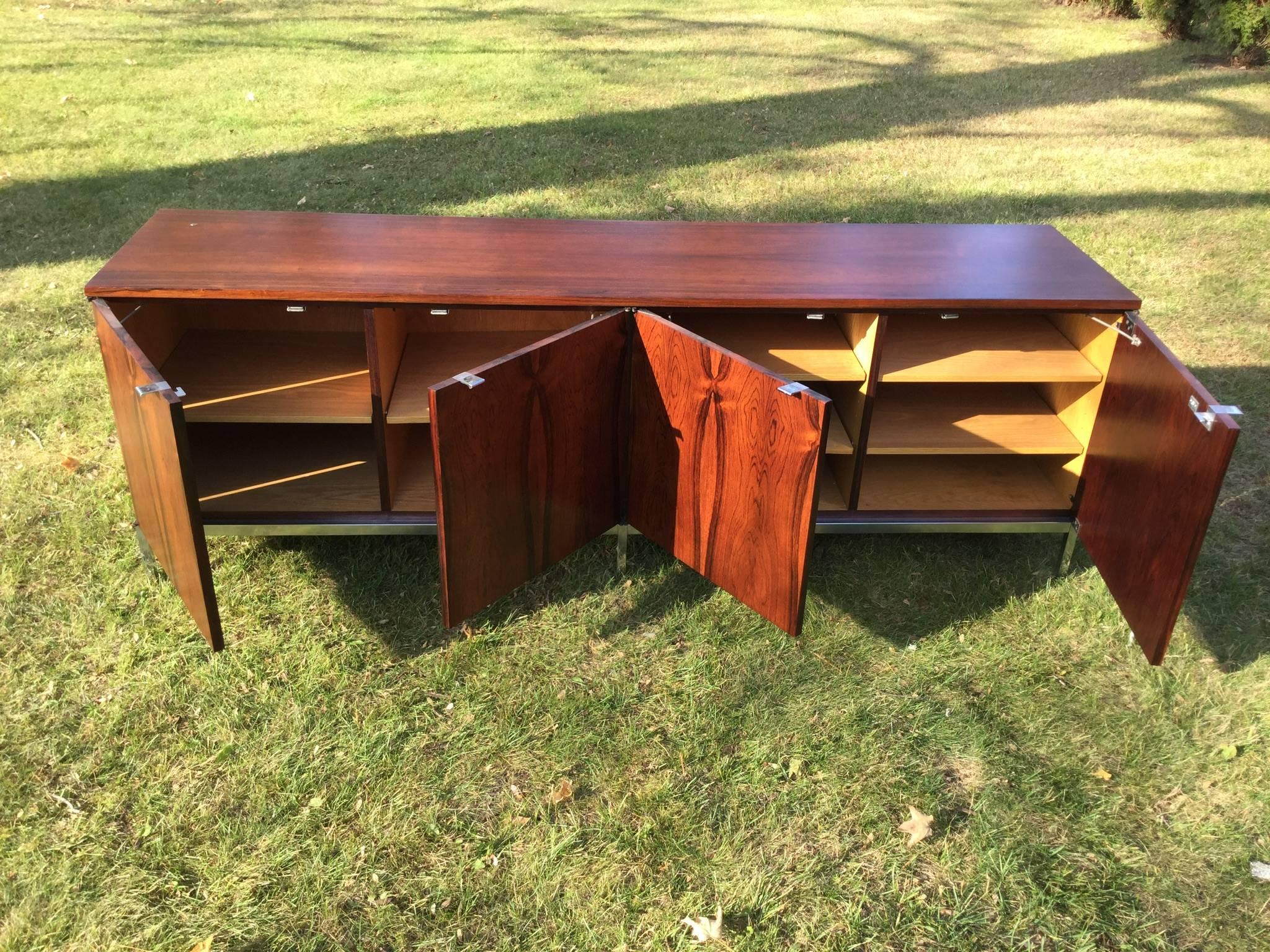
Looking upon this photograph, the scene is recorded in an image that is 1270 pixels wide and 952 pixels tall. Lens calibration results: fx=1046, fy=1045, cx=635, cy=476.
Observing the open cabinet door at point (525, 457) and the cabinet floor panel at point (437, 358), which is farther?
the cabinet floor panel at point (437, 358)

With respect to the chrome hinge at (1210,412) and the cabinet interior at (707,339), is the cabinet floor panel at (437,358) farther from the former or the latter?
the chrome hinge at (1210,412)

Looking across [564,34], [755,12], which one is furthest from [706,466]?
[755,12]

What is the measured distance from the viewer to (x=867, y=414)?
383 cm

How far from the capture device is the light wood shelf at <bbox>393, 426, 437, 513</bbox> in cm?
391

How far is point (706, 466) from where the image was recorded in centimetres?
346

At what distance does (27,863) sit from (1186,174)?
9050mm

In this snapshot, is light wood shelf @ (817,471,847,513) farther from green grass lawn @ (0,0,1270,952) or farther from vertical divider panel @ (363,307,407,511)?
vertical divider panel @ (363,307,407,511)

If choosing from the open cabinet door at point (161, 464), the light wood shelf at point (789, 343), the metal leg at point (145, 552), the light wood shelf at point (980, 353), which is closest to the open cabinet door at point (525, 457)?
the light wood shelf at point (789, 343)

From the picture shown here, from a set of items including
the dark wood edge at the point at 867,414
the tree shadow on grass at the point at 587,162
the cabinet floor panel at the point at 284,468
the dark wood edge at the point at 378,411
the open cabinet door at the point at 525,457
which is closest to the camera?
the open cabinet door at the point at 525,457

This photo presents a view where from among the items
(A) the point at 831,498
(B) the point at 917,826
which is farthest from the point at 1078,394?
(B) the point at 917,826

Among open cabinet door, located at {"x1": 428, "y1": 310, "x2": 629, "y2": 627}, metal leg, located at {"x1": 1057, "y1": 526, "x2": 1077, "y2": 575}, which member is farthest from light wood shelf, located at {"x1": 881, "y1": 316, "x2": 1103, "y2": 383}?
open cabinet door, located at {"x1": 428, "y1": 310, "x2": 629, "y2": 627}

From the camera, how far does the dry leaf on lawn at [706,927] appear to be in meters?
2.82

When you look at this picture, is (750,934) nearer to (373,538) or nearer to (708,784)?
(708,784)

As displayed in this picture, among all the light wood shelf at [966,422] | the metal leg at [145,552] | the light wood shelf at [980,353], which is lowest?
the metal leg at [145,552]
